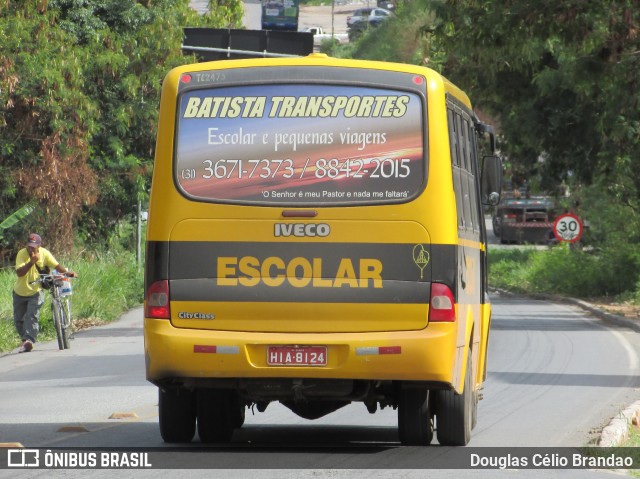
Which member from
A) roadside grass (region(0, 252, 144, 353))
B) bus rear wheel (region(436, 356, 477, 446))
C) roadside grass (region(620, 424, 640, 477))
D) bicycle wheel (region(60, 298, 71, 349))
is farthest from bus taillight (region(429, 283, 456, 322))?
roadside grass (region(0, 252, 144, 353))

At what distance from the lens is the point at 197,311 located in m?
10.8

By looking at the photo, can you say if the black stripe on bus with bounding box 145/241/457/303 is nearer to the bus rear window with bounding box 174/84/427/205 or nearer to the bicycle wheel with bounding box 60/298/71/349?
the bus rear window with bounding box 174/84/427/205

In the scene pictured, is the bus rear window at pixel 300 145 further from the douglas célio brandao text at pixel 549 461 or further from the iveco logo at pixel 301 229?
the douglas célio brandao text at pixel 549 461

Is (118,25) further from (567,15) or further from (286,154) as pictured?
(286,154)

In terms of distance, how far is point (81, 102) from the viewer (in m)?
34.5

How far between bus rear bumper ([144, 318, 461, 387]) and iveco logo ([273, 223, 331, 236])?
0.73 metres

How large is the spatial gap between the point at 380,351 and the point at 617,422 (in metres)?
3.09

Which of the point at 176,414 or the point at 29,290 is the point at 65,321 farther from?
the point at 176,414

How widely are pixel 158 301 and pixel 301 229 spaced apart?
1.17 m

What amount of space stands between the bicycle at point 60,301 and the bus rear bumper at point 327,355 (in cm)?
1189

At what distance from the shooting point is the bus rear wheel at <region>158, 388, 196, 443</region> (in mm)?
11648

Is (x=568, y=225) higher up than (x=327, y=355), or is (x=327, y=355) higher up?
(x=327, y=355)

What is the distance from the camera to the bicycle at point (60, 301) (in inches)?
878

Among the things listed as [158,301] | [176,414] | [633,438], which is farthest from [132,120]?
[158,301]
